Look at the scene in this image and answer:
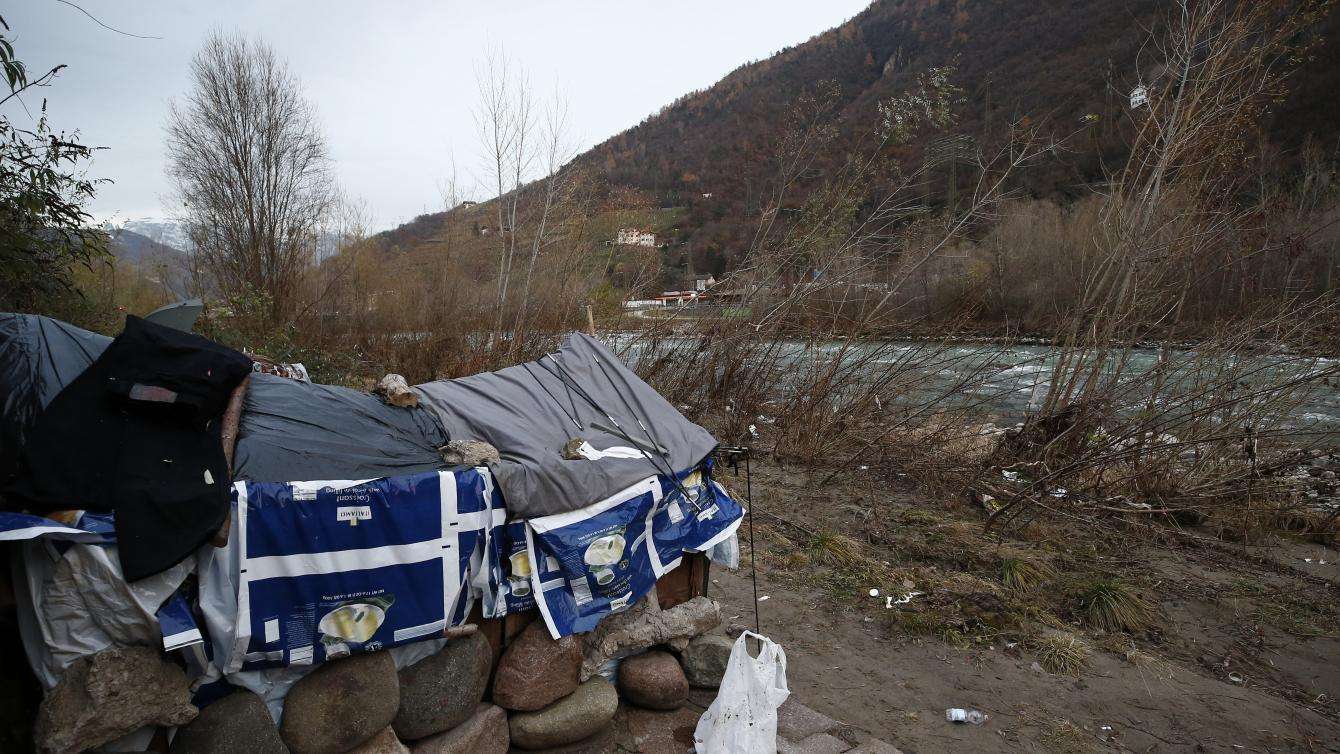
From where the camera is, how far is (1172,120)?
666 cm

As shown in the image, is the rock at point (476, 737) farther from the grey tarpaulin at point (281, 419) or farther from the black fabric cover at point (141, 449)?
the black fabric cover at point (141, 449)

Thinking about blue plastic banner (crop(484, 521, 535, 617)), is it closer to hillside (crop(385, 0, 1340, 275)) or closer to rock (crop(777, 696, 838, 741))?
rock (crop(777, 696, 838, 741))

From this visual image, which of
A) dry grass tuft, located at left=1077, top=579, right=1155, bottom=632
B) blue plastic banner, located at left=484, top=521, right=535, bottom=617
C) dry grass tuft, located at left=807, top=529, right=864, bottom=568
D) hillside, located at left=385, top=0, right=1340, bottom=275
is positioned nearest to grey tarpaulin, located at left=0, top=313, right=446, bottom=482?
blue plastic banner, located at left=484, top=521, right=535, bottom=617

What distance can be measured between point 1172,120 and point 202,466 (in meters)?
8.43

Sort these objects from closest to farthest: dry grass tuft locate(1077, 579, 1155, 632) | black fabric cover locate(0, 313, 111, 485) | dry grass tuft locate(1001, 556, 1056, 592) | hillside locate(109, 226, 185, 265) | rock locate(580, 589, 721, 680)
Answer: black fabric cover locate(0, 313, 111, 485), rock locate(580, 589, 721, 680), dry grass tuft locate(1077, 579, 1155, 632), dry grass tuft locate(1001, 556, 1056, 592), hillside locate(109, 226, 185, 265)

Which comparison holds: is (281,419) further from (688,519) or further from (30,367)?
(688,519)

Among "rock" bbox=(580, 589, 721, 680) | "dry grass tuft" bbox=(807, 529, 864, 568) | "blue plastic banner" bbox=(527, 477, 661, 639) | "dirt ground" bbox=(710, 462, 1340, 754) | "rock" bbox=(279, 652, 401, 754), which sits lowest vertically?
"dirt ground" bbox=(710, 462, 1340, 754)

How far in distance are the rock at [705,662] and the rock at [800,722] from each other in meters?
0.33

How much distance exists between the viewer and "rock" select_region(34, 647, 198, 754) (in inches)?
67.1

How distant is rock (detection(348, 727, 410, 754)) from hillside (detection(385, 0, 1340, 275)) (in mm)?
6920

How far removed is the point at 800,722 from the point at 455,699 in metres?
1.55

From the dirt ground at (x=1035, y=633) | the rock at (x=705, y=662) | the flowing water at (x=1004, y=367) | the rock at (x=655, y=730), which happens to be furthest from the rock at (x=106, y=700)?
the flowing water at (x=1004, y=367)

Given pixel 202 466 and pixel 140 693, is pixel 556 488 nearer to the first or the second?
pixel 202 466

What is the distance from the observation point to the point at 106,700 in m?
1.74
